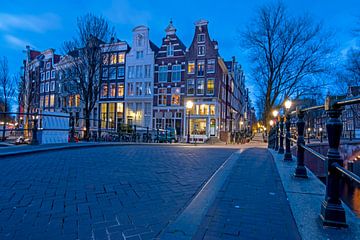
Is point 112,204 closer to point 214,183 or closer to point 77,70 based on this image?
point 214,183

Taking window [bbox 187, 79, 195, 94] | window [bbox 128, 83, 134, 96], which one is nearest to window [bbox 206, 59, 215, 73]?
window [bbox 187, 79, 195, 94]

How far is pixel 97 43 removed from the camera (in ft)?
71.1

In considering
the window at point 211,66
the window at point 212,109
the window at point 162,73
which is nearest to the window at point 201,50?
the window at point 211,66

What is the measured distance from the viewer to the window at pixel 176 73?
35438 mm

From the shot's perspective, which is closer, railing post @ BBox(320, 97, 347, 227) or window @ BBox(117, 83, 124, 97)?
railing post @ BBox(320, 97, 347, 227)

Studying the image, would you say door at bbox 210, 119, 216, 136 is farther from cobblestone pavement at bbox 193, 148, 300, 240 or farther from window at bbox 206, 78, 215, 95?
cobblestone pavement at bbox 193, 148, 300, 240

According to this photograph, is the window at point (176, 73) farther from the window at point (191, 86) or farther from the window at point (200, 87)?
the window at point (200, 87)

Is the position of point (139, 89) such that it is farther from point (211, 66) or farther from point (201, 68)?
point (211, 66)

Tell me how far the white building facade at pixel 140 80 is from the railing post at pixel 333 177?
35.2 m

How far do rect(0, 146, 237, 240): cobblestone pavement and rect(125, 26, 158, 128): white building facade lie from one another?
3266 cm

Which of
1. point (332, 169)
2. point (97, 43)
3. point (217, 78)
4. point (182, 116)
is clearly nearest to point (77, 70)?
point (97, 43)

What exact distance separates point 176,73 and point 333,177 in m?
34.5

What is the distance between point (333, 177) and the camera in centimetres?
211

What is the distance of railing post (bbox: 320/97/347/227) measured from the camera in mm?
2021
